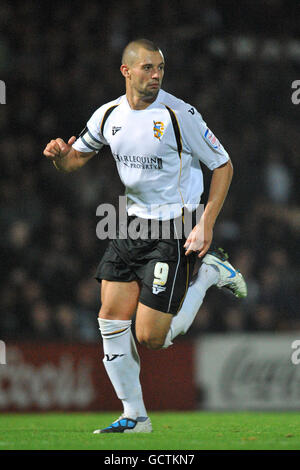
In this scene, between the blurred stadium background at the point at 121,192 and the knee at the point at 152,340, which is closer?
the knee at the point at 152,340

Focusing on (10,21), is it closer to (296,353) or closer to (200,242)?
(296,353)

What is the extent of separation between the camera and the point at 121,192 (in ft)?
39.9

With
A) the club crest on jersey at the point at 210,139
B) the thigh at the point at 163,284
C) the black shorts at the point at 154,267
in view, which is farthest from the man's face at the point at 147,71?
the thigh at the point at 163,284

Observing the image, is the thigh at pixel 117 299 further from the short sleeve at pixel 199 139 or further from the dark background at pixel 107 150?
the dark background at pixel 107 150

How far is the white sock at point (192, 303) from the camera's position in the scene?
231 inches

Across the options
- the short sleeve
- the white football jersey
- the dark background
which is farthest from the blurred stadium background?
the short sleeve

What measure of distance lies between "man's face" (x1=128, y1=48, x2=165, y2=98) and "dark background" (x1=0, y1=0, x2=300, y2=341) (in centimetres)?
530

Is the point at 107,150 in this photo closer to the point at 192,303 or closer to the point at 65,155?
the point at 65,155

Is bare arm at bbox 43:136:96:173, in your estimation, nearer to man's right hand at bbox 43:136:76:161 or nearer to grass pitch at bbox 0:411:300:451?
man's right hand at bbox 43:136:76:161

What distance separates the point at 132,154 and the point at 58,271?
5593mm

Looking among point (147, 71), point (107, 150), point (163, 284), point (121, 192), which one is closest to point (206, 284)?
point (163, 284)

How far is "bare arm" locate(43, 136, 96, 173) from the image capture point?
6.02 m

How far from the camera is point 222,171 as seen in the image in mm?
5840
